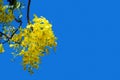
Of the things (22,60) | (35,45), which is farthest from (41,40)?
(22,60)

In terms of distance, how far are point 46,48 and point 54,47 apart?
0.10 m

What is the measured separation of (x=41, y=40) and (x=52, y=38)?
0.12m

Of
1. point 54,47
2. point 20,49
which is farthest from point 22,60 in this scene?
point 54,47

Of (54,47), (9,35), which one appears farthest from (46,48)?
(9,35)

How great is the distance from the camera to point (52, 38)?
14.4 ft

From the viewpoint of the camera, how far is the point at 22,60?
14.9 feet

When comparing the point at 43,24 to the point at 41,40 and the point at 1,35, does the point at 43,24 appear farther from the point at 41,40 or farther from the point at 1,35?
the point at 1,35

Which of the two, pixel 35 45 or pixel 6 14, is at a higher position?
pixel 6 14

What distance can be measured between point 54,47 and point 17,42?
0.47 metres

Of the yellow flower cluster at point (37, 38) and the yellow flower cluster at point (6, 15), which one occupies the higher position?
the yellow flower cluster at point (6, 15)

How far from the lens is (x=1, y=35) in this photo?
4582 mm

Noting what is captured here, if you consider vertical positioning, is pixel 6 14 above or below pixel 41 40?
→ above

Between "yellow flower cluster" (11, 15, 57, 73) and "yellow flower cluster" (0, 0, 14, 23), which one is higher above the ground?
"yellow flower cluster" (0, 0, 14, 23)

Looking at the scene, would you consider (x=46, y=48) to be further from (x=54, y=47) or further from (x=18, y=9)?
(x=18, y=9)
